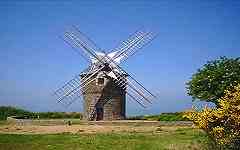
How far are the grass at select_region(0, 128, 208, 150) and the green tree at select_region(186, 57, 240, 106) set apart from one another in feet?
28.7

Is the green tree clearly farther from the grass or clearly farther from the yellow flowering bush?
the yellow flowering bush

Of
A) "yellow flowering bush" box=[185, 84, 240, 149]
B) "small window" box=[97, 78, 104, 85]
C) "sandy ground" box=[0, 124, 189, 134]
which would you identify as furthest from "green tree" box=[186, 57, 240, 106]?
"yellow flowering bush" box=[185, 84, 240, 149]

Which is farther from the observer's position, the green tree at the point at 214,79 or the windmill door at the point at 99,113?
the windmill door at the point at 99,113

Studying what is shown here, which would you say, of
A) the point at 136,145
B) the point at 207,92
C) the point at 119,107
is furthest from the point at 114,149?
the point at 119,107

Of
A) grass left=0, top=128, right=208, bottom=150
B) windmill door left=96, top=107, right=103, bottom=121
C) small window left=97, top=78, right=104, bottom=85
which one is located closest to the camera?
grass left=0, top=128, right=208, bottom=150

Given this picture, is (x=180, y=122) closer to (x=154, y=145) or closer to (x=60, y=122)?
(x=60, y=122)

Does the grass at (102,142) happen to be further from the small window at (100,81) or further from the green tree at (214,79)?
the small window at (100,81)

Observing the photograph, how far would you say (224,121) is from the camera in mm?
20359

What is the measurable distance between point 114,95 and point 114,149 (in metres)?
22.5

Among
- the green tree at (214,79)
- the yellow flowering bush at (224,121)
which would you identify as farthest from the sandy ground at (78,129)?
the yellow flowering bush at (224,121)

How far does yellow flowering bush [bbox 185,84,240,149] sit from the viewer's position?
19750 millimetres

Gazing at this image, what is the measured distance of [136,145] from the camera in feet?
86.3

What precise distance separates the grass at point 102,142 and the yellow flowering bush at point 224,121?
424 centimetres

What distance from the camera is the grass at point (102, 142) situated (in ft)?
83.7
